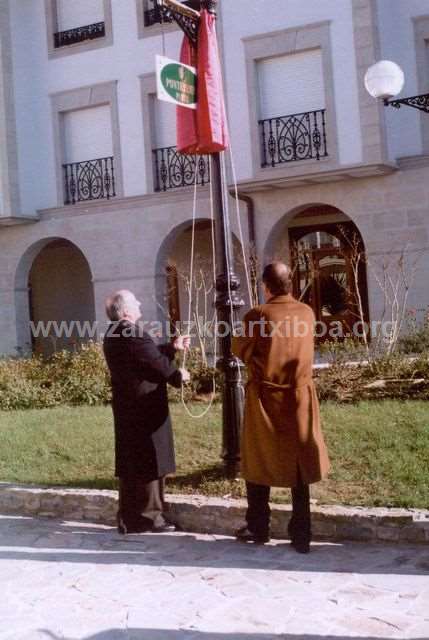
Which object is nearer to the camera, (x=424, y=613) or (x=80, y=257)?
(x=424, y=613)

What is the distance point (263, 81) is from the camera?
641 inches

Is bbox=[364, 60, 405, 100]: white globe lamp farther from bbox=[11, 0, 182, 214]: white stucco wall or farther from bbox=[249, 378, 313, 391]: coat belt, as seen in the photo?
bbox=[11, 0, 182, 214]: white stucco wall

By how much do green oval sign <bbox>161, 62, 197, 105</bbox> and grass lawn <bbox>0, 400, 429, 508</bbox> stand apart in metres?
3.21

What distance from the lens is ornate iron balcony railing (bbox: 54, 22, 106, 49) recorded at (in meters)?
18.1

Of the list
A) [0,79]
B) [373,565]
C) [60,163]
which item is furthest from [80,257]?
[373,565]

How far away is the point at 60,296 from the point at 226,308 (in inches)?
640

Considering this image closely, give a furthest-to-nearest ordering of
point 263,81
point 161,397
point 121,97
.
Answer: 1. point 121,97
2. point 263,81
3. point 161,397

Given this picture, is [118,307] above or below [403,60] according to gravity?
below

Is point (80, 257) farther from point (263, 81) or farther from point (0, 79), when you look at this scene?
point (263, 81)

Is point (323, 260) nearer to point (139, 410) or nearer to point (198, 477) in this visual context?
point (198, 477)

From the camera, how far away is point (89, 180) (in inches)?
721

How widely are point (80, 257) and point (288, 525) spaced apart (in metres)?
17.3

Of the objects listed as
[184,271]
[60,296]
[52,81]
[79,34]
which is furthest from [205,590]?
[60,296]

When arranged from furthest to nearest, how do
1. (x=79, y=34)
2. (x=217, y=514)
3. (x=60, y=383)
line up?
(x=79, y=34)
(x=60, y=383)
(x=217, y=514)
